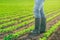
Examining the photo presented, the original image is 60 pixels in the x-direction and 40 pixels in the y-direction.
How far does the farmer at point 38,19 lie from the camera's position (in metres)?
8.62

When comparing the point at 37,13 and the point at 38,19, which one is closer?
the point at 37,13

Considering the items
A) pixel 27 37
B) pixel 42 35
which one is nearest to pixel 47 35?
pixel 42 35

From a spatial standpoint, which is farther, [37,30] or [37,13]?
[37,30]

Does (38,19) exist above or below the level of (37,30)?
above

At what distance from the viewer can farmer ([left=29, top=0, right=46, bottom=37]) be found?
8.62 metres

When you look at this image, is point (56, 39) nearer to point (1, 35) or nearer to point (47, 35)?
point (47, 35)

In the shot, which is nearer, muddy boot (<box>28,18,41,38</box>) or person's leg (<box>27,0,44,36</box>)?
person's leg (<box>27,0,44,36</box>)

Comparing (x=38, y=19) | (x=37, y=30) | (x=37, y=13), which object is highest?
(x=37, y=13)

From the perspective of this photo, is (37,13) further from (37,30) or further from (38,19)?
(37,30)

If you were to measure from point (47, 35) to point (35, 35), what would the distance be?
0.39m

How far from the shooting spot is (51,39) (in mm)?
8211

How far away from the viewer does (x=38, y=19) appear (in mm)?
8789

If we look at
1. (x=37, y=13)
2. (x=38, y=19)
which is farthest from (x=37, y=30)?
(x=37, y=13)

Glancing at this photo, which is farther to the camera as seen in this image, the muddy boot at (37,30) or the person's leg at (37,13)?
the muddy boot at (37,30)
